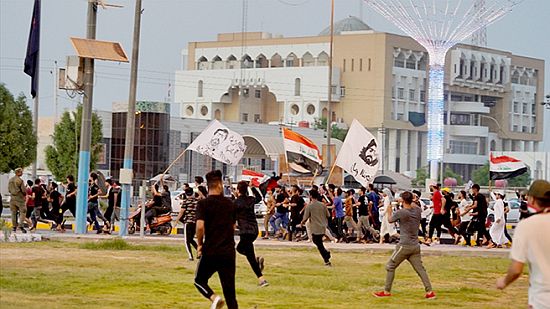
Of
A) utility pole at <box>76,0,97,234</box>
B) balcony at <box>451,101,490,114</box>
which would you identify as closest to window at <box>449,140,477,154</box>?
balcony at <box>451,101,490,114</box>

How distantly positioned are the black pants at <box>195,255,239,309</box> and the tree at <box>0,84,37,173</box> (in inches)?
1727

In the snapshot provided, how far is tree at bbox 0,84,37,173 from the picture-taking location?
188 ft

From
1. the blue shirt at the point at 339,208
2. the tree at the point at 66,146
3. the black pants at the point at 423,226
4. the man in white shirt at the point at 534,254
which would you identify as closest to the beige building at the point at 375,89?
Result: the tree at the point at 66,146

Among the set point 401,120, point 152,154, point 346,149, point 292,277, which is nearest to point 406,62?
point 401,120

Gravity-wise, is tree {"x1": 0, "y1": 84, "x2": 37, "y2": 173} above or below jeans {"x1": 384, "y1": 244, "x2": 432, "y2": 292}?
above

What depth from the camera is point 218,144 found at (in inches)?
1492

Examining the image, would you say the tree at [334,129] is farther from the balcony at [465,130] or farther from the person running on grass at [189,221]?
the person running on grass at [189,221]

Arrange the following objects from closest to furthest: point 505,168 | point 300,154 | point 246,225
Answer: point 246,225, point 300,154, point 505,168

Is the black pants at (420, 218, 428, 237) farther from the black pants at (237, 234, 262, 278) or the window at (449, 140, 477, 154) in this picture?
the window at (449, 140, 477, 154)

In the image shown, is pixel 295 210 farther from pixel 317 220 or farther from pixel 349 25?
pixel 349 25

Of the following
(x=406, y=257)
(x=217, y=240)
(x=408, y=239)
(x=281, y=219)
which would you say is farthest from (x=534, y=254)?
(x=281, y=219)

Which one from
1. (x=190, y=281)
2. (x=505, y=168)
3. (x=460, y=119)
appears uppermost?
(x=460, y=119)

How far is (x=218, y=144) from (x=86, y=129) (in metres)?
5.40

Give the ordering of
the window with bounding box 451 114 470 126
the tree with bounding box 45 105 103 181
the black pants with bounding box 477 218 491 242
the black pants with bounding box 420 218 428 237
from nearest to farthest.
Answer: the black pants with bounding box 477 218 491 242
the black pants with bounding box 420 218 428 237
the tree with bounding box 45 105 103 181
the window with bounding box 451 114 470 126
